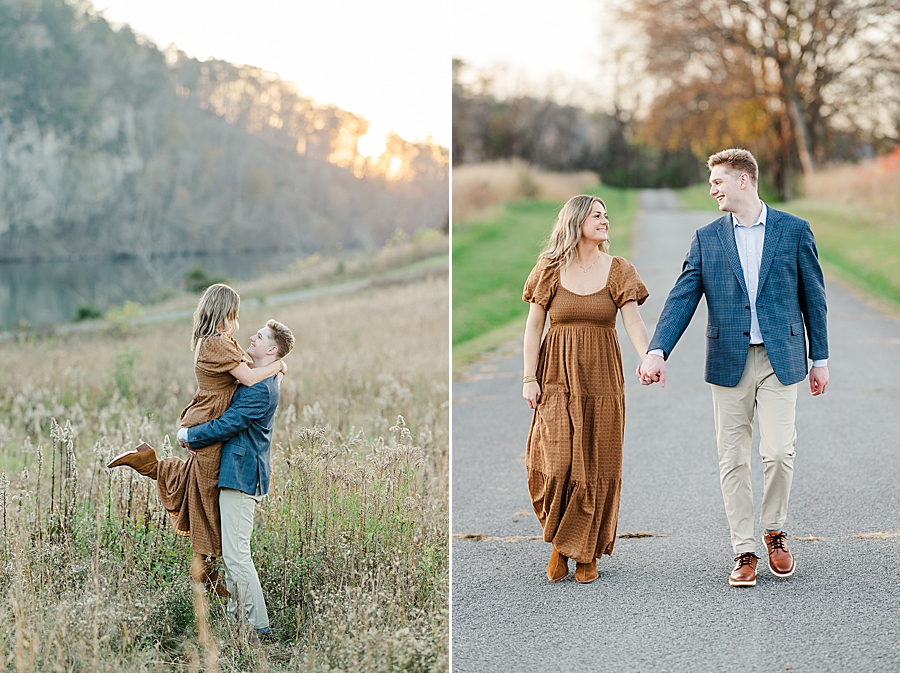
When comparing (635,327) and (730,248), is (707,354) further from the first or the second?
(730,248)

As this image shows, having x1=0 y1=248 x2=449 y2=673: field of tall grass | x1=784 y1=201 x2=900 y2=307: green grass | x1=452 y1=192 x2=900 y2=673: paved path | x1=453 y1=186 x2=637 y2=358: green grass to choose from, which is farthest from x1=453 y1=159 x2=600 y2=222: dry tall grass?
x1=0 y1=248 x2=449 y2=673: field of tall grass

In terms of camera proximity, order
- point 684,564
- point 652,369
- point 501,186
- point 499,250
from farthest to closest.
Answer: point 501,186 → point 499,250 → point 684,564 → point 652,369

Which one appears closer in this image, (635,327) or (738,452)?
(738,452)

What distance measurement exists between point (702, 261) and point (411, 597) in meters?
2.15

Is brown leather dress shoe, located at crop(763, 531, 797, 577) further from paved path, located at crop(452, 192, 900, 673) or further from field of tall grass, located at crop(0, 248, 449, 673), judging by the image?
field of tall grass, located at crop(0, 248, 449, 673)

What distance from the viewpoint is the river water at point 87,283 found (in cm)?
3167

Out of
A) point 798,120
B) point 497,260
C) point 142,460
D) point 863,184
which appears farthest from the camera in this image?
point 798,120

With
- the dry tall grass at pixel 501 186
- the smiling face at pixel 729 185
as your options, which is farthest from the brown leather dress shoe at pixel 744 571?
the dry tall grass at pixel 501 186

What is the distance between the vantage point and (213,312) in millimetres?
4016

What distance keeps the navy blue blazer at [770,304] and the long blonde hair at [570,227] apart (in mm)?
541

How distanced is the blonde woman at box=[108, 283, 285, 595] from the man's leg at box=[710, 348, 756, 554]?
216 centimetres

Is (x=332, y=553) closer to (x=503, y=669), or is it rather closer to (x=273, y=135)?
(x=503, y=669)

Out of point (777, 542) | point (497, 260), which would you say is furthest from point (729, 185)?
point (497, 260)

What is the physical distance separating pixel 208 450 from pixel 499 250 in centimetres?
1669
